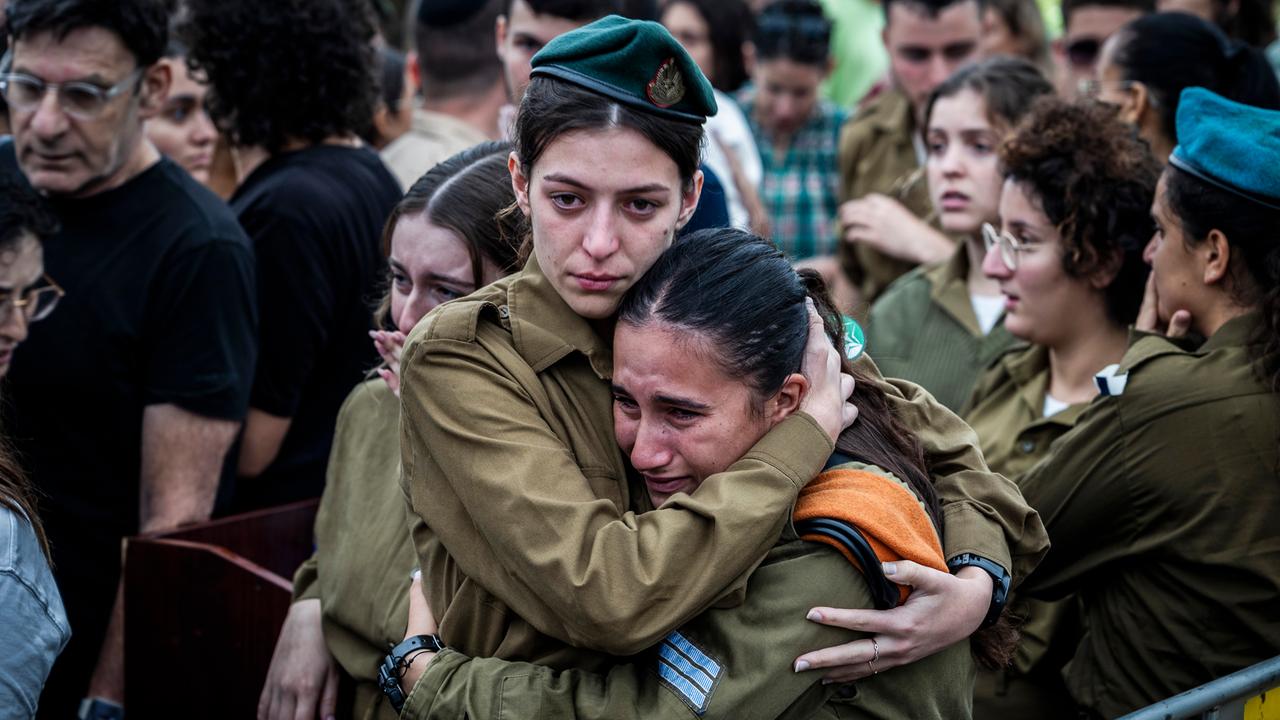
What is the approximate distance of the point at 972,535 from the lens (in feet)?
8.11

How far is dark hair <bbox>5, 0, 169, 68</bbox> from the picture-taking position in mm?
3895

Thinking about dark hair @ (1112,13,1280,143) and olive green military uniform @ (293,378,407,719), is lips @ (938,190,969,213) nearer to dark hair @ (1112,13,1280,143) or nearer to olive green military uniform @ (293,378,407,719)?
dark hair @ (1112,13,1280,143)

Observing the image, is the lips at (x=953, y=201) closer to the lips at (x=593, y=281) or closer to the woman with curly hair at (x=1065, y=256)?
the woman with curly hair at (x=1065, y=256)

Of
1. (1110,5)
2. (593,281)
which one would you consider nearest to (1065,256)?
(593,281)

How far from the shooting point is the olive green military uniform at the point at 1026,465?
3434mm

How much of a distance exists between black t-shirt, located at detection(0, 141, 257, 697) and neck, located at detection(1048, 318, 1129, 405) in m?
2.42

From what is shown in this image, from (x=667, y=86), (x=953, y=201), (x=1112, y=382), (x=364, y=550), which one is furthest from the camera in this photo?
(x=953, y=201)

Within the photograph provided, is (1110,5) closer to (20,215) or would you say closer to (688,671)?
(20,215)

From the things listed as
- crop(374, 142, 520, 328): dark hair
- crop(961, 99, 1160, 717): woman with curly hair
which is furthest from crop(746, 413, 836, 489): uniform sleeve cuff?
crop(961, 99, 1160, 717): woman with curly hair

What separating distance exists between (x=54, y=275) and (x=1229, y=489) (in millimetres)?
3210

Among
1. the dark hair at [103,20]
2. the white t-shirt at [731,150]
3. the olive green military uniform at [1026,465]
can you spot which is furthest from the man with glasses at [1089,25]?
the dark hair at [103,20]

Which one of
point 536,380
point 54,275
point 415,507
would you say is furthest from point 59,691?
point 536,380

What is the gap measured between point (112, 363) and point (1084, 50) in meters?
5.08

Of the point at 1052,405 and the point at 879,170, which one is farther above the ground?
the point at 1052,405
